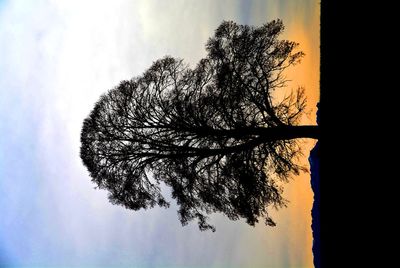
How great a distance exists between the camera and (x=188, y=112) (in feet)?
53.5

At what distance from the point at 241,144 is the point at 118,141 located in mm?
5854

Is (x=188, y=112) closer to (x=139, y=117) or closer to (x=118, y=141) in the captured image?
(x=139, y=117)

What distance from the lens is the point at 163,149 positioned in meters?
16.4
